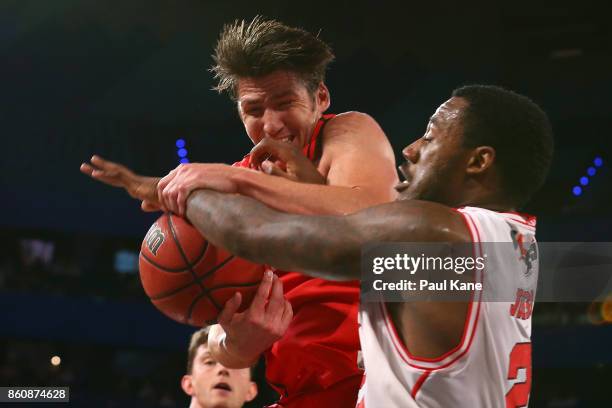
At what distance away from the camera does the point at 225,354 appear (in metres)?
2.72

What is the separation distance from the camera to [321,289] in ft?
8.43

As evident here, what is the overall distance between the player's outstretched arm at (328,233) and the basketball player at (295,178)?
284 millimetres

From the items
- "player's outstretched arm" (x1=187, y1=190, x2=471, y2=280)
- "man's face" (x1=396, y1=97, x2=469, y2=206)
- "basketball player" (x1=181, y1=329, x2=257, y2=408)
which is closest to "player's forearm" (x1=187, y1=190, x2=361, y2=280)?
"player's outstretched arm" (x1=187, y1=190, x2=471, y2=280)

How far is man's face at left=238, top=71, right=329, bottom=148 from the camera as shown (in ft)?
9.11

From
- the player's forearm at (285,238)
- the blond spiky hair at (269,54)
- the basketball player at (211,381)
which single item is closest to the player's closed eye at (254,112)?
the blond spiky hair at (269,54)

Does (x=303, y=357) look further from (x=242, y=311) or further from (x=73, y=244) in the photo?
(x=73, y=244)

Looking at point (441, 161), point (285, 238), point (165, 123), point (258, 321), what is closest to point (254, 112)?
point (258, 321)

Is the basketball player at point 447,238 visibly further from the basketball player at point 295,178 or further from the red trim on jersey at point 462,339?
the basketball player at point 295,178

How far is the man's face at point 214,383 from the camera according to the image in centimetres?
462

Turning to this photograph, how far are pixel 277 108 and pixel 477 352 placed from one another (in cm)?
146

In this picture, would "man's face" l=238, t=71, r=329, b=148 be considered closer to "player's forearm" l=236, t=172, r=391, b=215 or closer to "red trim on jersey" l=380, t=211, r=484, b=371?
"player's forearm" l=236, t=172, r=391, b=215

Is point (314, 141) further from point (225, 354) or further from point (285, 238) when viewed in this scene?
point (285, 238)

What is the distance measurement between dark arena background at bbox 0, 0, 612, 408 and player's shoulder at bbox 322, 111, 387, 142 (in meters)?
7.49

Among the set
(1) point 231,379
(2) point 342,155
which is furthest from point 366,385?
(1) point 231,379
